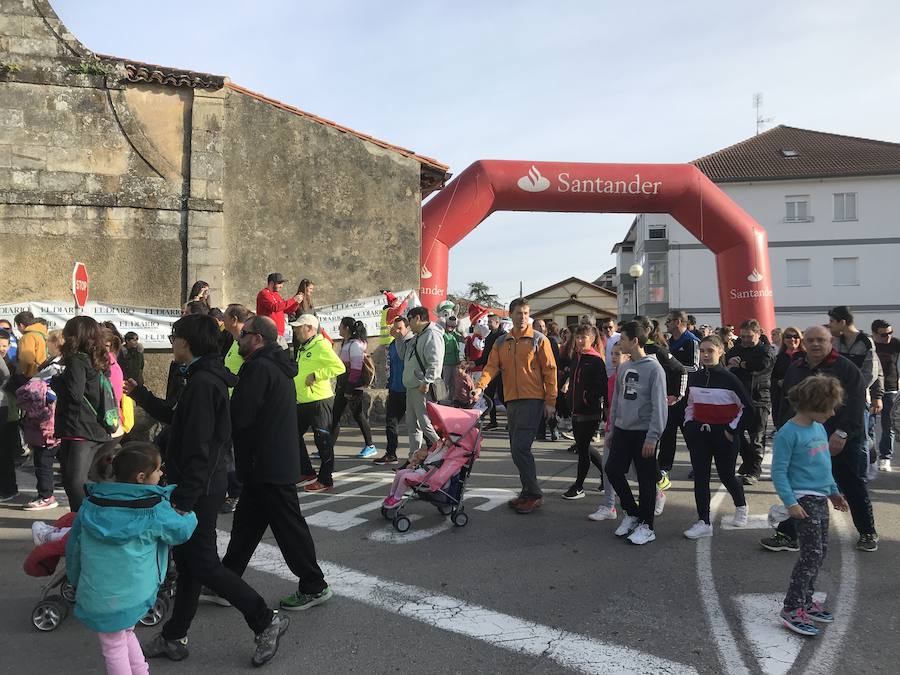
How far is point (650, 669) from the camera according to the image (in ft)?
11.4

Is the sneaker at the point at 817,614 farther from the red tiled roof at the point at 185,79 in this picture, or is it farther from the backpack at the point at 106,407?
the red tiled roof at the point at 185,79

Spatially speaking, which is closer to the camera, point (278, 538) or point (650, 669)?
point (650, 669)

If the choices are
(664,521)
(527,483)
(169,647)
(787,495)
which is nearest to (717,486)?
(664,521)

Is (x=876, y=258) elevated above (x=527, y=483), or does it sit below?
above

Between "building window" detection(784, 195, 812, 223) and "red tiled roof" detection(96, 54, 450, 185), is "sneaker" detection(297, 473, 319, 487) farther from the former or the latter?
"building window" detection(784, 195, 812, 223)

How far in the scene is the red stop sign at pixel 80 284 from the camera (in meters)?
10.8

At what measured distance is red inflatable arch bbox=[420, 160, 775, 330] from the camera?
49.3ft

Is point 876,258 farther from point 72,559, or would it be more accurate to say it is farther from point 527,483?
point 72,559

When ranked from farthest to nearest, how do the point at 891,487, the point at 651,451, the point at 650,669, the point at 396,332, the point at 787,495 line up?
the point at 396,332
the point at 891,487
the point at 651,451
the point at 787,495
the point at 650,669

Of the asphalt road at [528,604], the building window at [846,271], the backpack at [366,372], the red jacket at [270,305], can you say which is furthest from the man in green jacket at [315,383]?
the building window at [846,271]

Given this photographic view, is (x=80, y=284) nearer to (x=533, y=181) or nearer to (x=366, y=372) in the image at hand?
(x=366, y=372)

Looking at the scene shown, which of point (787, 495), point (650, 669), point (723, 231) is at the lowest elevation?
point (650, 669)

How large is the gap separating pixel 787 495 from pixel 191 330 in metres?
3.49

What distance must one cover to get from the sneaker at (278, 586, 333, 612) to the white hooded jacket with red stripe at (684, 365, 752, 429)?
346 cm
